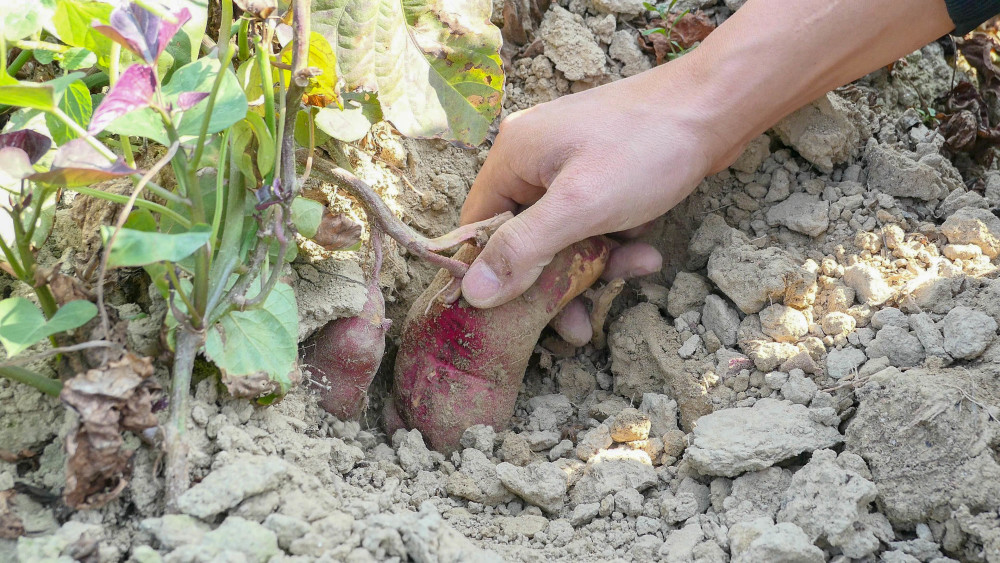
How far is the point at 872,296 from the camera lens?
63.6 inches

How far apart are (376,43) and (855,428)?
1.26 m

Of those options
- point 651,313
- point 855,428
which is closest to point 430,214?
point 651,313

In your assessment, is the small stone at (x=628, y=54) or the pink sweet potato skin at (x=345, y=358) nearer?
the pink sweet potato skin at (x=345, y=358)

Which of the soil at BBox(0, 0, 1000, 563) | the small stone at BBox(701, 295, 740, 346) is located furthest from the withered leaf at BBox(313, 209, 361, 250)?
the small stone at BBox(701, 295, 740, 346)

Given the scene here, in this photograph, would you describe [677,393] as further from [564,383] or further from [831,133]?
[831,133]

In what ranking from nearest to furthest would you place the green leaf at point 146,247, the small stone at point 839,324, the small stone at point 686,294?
the green leaf at point 146,247, the small stone at point 839,324, the small stone at point 686,294

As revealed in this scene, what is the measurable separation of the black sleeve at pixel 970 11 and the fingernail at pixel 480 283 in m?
1.20

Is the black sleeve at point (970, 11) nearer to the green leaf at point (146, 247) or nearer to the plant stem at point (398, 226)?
the plant stem at point (398, 226)

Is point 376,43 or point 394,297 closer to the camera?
point 376,43

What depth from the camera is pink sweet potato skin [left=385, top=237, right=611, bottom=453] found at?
1723 mm

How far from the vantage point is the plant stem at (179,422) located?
1067mm

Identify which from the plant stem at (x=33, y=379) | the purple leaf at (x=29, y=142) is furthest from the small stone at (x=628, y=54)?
the plant stem at (x=33, y=379)

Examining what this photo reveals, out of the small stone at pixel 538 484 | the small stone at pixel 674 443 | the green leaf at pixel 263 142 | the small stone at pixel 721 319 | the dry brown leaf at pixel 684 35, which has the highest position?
the green leaf at pixel 263 142

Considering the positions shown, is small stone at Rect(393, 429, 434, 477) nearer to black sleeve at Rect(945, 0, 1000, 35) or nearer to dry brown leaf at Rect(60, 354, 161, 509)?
dry brown leaf at Rect(60, 354, 161, 509)
